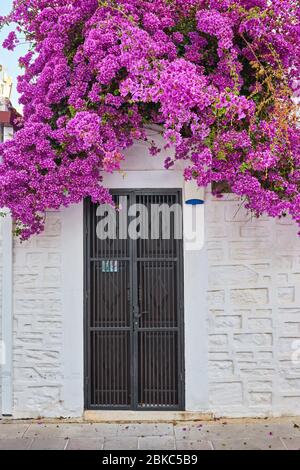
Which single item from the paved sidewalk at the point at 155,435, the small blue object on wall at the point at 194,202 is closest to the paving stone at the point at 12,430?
the paved sidewalk at the point at 155,435

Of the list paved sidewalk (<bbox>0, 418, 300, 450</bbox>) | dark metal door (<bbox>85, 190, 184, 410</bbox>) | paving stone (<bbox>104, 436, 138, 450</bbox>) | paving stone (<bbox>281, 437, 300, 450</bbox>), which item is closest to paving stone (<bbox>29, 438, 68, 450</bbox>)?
paved sidewalk (<bbox>0, 418, 300, 450</bbox>)

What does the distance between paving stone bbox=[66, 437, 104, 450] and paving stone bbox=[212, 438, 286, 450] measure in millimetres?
1052

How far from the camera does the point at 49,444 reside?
15.6ft

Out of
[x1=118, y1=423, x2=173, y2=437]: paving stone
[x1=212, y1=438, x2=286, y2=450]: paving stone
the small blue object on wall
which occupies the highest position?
the small blue object on wall

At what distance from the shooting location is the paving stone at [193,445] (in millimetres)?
4660

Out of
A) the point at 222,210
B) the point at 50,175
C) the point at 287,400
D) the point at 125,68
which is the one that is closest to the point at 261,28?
the point at 125,68

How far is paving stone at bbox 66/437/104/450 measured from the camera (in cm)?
469

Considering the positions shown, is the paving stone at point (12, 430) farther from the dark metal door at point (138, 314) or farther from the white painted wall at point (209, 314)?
the dark metal door at point (138, 314)

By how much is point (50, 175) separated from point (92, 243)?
1.03m

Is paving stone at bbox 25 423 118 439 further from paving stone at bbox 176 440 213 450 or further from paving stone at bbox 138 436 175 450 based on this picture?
paving stone at bbox 176 440 213 450

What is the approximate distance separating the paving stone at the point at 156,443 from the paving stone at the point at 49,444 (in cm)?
71

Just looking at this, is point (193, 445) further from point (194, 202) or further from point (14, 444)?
point (194, 202)

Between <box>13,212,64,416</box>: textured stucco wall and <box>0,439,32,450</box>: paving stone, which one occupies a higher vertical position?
<box>13,212,64,416</box>: textured stucco wall

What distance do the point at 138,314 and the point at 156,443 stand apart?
1278 millimetres
